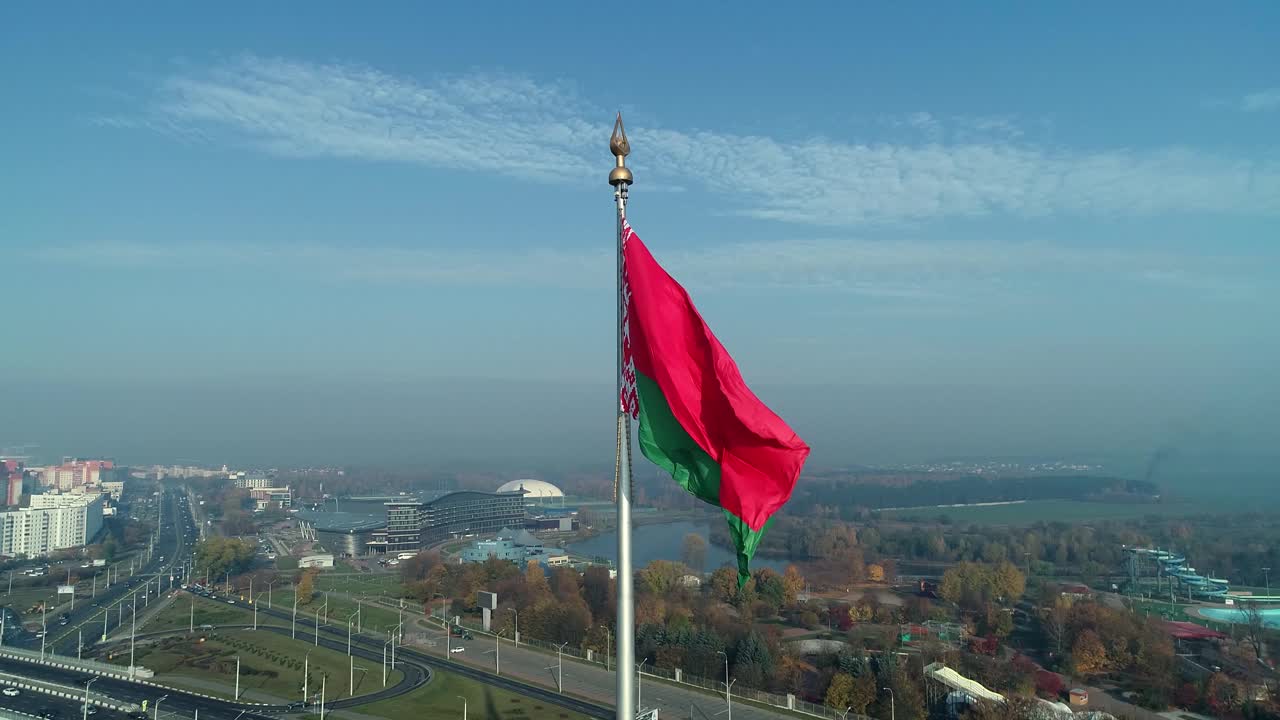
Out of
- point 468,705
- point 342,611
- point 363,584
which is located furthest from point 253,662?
point 363,584

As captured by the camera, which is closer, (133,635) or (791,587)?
(133,635)

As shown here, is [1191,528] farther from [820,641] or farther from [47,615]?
[47,615]

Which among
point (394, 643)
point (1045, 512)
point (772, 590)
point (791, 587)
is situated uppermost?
point (772, 590)

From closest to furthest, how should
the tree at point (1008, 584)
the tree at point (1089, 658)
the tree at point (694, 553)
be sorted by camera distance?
1. the tree at point (1089, 658)
2. the tree at point (1008, 584)
3. the tree at point (694, 553)

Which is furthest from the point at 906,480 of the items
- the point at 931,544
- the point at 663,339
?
the point at 663,339

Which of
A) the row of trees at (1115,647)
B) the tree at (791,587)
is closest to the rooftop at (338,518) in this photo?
the tree at (791,587)

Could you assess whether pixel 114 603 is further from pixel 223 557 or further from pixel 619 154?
pixel 619 154

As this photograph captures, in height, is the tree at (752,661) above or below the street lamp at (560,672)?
above

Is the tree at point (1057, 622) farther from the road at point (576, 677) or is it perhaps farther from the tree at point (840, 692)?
the road at point (576, 677)
